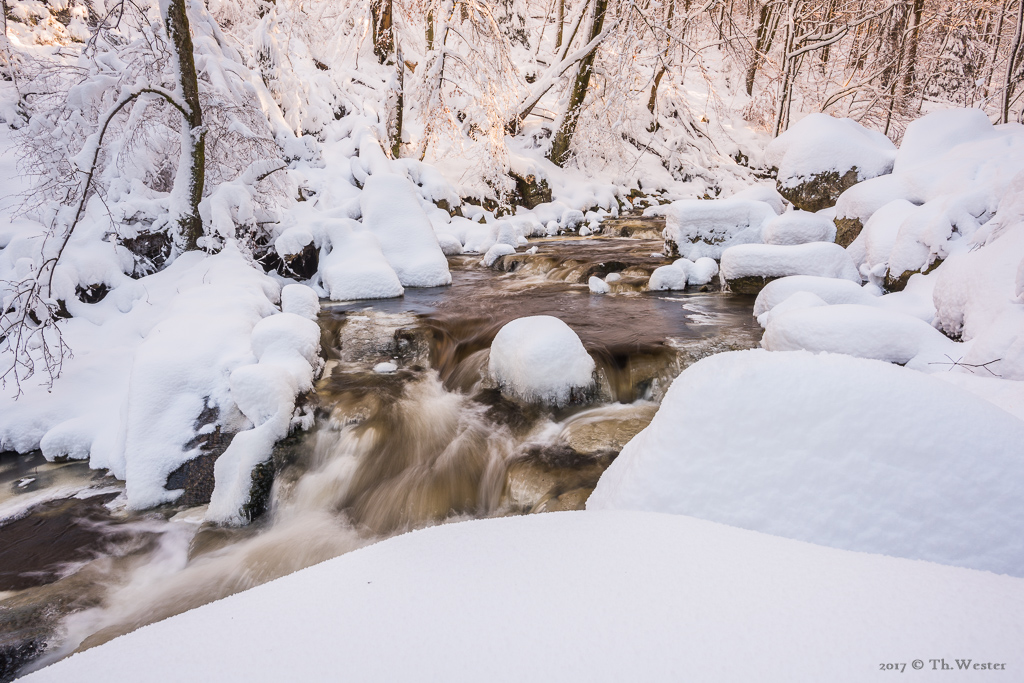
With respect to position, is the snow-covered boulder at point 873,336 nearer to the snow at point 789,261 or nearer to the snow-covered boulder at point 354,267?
the snow at point 789,261

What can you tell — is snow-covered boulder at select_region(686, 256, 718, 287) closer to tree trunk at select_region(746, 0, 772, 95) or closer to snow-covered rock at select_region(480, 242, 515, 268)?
snow-covered rock at select_region(480, 242, 515, 268)

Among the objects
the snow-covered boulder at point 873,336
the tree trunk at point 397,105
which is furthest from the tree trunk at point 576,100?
the snow-covered boulder at point 873,336

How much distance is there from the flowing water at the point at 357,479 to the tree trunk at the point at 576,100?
9.76 meters

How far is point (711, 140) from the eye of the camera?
1714 centimetres

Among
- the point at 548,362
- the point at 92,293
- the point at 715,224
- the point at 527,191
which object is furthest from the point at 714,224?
the point at 92,293

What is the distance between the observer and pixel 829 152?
723cm

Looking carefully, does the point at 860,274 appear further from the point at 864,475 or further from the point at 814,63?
the point at 814,63

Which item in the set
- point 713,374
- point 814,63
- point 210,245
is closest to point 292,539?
point 713,374

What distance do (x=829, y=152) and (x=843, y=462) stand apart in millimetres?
7887

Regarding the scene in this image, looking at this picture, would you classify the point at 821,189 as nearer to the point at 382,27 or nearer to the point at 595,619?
the point at 595,619

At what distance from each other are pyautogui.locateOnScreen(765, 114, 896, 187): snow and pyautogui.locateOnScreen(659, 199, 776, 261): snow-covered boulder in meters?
1.05

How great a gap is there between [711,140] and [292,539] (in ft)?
62.9

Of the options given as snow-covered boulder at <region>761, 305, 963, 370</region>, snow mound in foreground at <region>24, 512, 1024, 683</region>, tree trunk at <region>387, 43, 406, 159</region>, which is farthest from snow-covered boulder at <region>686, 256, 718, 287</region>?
tree trunk at <region>387, 43, 406, 159</region>

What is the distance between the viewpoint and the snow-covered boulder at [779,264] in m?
5.38
